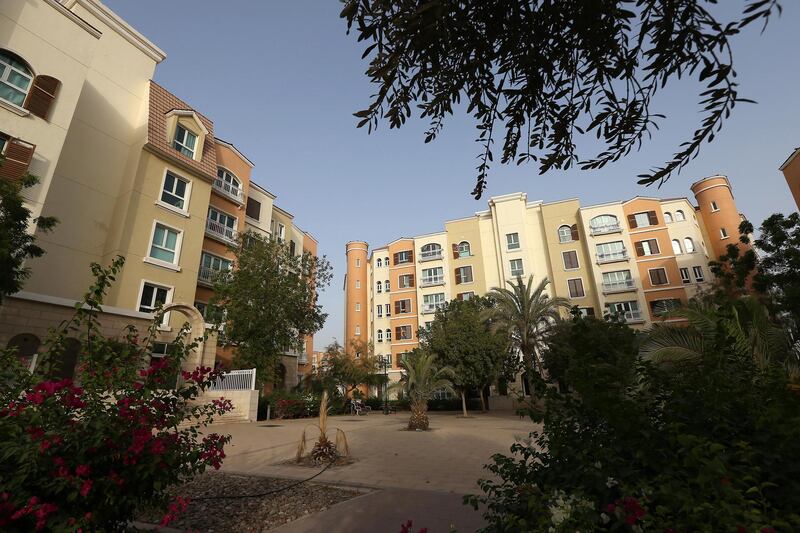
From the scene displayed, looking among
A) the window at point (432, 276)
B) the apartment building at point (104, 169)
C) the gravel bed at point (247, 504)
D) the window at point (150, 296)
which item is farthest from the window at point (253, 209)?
the gravel bed at point (247, 504)

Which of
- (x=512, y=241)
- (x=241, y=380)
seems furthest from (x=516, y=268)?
(x=241, y=380)

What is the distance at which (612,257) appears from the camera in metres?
37.8

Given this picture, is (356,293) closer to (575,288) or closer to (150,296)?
(575,288)

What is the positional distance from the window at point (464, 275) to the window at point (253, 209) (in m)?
23.5

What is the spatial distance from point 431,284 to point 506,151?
139 feet

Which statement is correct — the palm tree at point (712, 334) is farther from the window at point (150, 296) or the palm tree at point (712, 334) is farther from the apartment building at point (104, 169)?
the window at point (150, 296)

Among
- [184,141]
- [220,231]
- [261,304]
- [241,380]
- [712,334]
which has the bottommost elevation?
[241,380]

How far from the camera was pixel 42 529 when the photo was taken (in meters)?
2.47

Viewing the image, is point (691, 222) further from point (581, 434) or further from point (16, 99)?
point (16, 99)

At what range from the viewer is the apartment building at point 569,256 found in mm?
36312

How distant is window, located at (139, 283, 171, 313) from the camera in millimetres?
18766

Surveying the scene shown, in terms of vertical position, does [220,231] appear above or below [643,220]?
below

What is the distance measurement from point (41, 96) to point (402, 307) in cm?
3677

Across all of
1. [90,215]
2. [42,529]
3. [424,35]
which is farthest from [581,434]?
[90,215]
